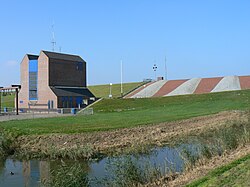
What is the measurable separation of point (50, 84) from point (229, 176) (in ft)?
204

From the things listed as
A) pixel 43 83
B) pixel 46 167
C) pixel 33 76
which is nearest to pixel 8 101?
pixel 33 76

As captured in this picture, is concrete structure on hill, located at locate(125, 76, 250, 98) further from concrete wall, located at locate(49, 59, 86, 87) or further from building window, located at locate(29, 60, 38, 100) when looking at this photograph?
building window, located at locate(29, 60, 38, 100)

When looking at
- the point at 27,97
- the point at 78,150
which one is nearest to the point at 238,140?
the point at 78,150

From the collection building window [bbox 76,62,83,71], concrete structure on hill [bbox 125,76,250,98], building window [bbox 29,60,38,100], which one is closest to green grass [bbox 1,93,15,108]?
building window [bbox 29,60,38,100]

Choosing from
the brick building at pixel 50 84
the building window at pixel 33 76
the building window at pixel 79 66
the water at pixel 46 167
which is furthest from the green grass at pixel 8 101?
the water at pixel 46 167

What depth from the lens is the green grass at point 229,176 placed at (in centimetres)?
903

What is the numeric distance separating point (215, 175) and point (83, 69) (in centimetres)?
7109

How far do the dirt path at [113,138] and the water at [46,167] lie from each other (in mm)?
1863

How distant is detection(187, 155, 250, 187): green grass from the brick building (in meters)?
57.3

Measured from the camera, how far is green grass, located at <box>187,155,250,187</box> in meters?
9.03

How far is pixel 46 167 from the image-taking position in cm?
1923

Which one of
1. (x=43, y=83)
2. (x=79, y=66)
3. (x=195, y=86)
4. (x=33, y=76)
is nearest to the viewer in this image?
(x=43, y=83)

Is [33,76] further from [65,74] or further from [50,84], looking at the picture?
[65,74]

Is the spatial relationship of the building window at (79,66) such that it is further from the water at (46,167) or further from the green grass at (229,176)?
the green grass at (229,176)
